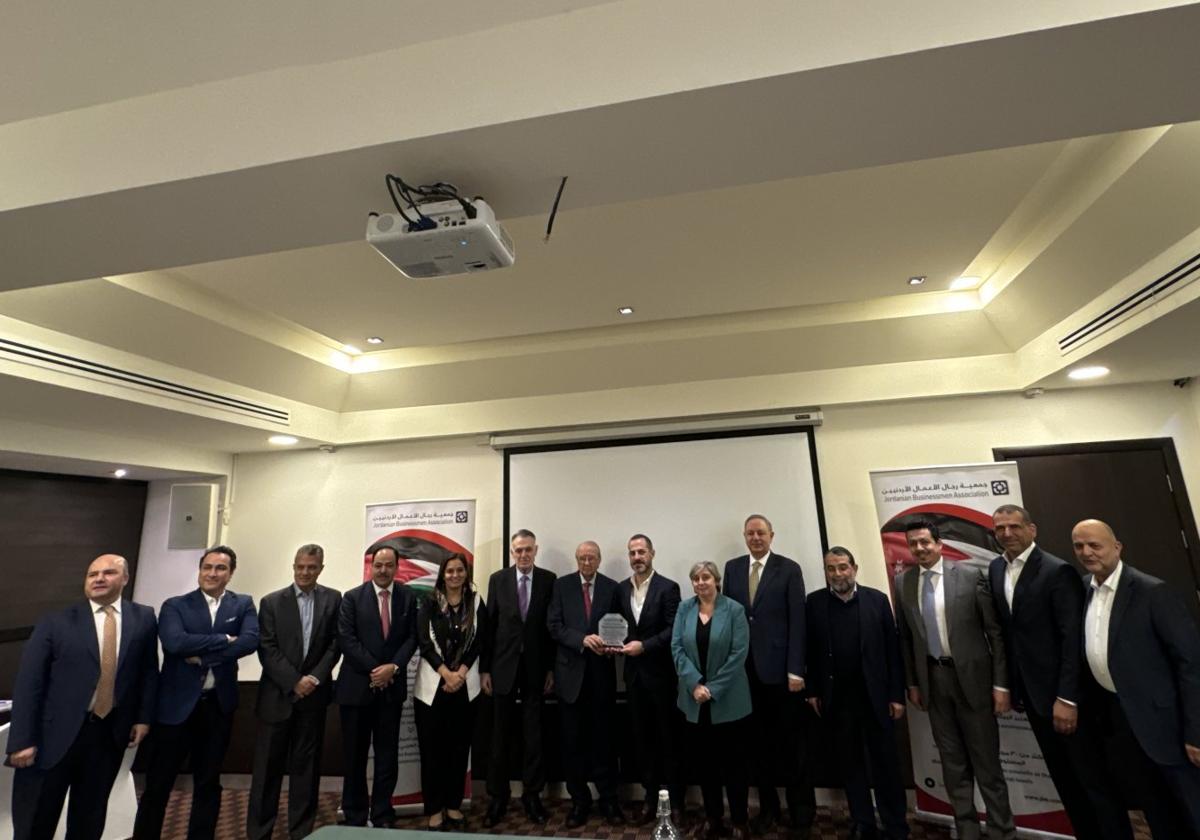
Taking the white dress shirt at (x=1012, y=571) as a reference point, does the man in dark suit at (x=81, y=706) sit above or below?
below

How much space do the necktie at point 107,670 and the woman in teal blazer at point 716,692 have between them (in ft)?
9.51

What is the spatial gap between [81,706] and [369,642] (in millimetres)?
1314

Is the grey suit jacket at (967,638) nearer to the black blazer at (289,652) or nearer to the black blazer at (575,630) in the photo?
the black blazer at (575,630)

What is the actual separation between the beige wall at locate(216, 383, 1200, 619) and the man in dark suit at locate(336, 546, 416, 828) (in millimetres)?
977

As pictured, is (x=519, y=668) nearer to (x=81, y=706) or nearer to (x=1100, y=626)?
(x=81, y=706)

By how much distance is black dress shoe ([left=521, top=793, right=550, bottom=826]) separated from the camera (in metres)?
3.42

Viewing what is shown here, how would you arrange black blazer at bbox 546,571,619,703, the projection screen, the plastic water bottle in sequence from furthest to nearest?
the projection screen
black blazer at bbox 546,571,619,703
the plastic water bottle

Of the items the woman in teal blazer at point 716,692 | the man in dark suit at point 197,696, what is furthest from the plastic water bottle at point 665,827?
the man in dark suit at point 197,696

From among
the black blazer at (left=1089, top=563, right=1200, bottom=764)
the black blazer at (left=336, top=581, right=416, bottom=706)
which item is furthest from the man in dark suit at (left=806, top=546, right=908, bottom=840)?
the black blazer at (left=336, top=581, right=416, bottom=706)

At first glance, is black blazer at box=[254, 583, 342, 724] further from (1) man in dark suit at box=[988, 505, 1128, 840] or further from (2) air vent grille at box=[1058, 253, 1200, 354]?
(2) air vent grille at box=[1058, 253, 1200, 354]

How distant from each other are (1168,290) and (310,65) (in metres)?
3.58

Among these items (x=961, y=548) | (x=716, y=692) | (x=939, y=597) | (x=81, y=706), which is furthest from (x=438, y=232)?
(x=961, y=548)

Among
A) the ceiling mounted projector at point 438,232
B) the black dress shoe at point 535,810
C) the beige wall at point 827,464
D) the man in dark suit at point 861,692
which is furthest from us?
the beige wall at point 827,464

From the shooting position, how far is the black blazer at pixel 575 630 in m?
3.53
